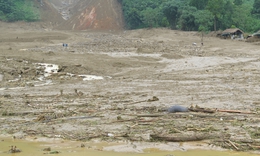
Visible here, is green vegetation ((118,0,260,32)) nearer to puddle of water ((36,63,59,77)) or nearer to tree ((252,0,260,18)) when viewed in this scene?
tree ((252,0,260,18))

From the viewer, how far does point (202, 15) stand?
4978 centimetres

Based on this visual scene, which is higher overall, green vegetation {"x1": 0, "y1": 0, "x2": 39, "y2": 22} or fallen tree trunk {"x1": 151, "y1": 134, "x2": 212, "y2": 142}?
green vegetation {"x1": 0, "y1": 0, "x2": 39, "y2": 22}

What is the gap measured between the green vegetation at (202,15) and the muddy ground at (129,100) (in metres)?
27.6

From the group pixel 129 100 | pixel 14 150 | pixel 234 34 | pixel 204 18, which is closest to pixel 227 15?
pixel 204 18

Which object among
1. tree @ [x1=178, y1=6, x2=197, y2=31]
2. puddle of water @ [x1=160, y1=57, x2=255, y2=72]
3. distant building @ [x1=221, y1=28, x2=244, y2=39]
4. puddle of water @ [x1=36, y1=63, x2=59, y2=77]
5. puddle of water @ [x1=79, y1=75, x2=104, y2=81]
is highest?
tree @ [x1=178, y1=6, x2=197, y2=31]

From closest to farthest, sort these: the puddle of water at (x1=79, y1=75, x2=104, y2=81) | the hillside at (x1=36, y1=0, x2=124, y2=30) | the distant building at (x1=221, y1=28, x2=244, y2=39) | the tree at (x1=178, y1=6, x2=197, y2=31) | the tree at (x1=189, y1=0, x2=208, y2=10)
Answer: the puddle of water at (x1=79, y1=75, x2=104, y2=81)
the distant building at (x1=221, y1=28, x2=244, y2=39)
the tree at (x1=178, y1=6, x2=197, y2=31)
the tree at (x1=189, y1=0, x2=208, y2=10)
the hillside at (x1=36, y1=0, x2=124, y2=30)

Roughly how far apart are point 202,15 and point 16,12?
3280 cm

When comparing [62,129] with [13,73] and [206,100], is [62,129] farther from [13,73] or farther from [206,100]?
[13,73]

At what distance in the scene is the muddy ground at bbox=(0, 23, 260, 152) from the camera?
7.48 m

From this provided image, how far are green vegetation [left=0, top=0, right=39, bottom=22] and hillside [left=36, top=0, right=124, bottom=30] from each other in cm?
173

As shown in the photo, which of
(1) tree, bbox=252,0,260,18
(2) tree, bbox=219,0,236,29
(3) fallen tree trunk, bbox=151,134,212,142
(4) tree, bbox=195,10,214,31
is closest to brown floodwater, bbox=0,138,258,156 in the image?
(3) fallen tree trunk, bbox=151,134,212,142

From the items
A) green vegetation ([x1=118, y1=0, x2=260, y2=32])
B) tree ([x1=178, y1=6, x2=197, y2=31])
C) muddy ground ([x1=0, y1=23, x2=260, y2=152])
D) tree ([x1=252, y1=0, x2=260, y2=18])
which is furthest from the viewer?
tree ([x1=252, y1=0, x2=260, y2=18])

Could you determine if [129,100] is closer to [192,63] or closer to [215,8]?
[192,63]

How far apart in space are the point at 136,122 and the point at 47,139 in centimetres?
200
